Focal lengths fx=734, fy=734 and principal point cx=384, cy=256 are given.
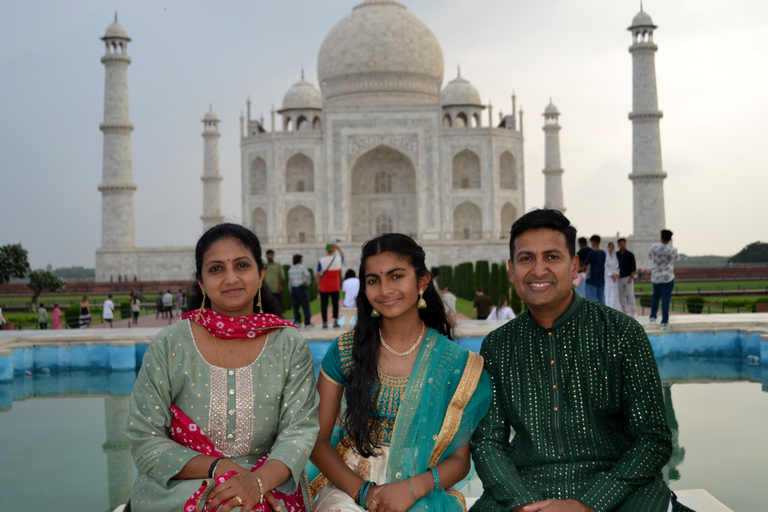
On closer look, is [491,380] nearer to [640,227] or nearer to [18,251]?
[18,251]

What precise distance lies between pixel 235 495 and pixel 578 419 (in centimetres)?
87

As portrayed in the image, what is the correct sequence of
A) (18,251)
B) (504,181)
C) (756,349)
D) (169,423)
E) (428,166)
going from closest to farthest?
(169,423)
(756,349)
(18,251)
(428,166)
(504,181)

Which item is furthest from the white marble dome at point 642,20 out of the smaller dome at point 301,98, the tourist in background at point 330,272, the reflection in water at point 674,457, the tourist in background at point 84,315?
the reflection in water at point 674,457

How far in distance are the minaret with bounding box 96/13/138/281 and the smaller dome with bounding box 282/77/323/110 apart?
6.76 metres

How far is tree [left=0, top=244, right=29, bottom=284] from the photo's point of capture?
1489 centimetres

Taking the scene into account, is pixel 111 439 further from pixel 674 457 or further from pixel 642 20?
pixel 642 20

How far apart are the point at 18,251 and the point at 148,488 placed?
15.0m

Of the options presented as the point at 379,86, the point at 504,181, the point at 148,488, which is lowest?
the point at 148,488

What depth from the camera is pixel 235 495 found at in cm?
170

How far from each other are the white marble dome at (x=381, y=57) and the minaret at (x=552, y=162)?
3.98 metres

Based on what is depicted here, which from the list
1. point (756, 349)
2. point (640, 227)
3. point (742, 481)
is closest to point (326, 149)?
point (640, 227)

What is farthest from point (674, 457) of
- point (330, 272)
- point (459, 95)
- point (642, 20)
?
point (459, 95)

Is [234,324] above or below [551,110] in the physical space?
below

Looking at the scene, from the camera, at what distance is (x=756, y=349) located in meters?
6.27
